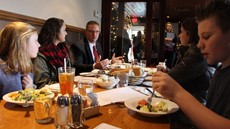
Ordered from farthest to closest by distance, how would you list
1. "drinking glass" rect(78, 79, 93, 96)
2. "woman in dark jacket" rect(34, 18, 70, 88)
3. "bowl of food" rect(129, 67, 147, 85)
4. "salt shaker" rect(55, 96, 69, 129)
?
"woman in dark jacket" rect(34, 18, 70, 88), "bowl of food" rect(129, 67, 147, 85), "drinking glass" rect(78, 79, 93, 96), "salt shaker" rect(55, 96, 69, 129)

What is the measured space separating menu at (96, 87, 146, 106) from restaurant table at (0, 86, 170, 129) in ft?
0.35

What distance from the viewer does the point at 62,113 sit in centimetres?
83

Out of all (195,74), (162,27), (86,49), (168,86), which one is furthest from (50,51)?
(162,27)

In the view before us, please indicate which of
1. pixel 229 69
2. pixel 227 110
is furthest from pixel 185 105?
pixel 229 69

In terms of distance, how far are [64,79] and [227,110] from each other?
820 mm

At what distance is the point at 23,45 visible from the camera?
5.12 ft

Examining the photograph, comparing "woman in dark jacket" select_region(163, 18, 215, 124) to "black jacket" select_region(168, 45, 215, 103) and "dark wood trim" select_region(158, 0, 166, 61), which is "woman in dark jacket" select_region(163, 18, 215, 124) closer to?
"black jacket" select_region(168, 45, 215, 103)

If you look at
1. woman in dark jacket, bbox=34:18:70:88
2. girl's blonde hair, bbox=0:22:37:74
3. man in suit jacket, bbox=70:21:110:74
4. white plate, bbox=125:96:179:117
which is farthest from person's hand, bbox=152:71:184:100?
man in suit jacket, bbox=70:21:110:74

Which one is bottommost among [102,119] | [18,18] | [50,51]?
[102,119]

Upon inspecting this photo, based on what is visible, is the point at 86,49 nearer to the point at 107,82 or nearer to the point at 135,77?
the point at 135,77

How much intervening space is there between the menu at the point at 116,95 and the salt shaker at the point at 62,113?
0.34 meters

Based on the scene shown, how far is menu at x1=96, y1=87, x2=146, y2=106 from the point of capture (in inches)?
48.4

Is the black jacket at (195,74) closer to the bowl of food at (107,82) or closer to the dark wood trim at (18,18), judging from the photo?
the bowl of food at (107,82)

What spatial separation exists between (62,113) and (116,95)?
55cm
